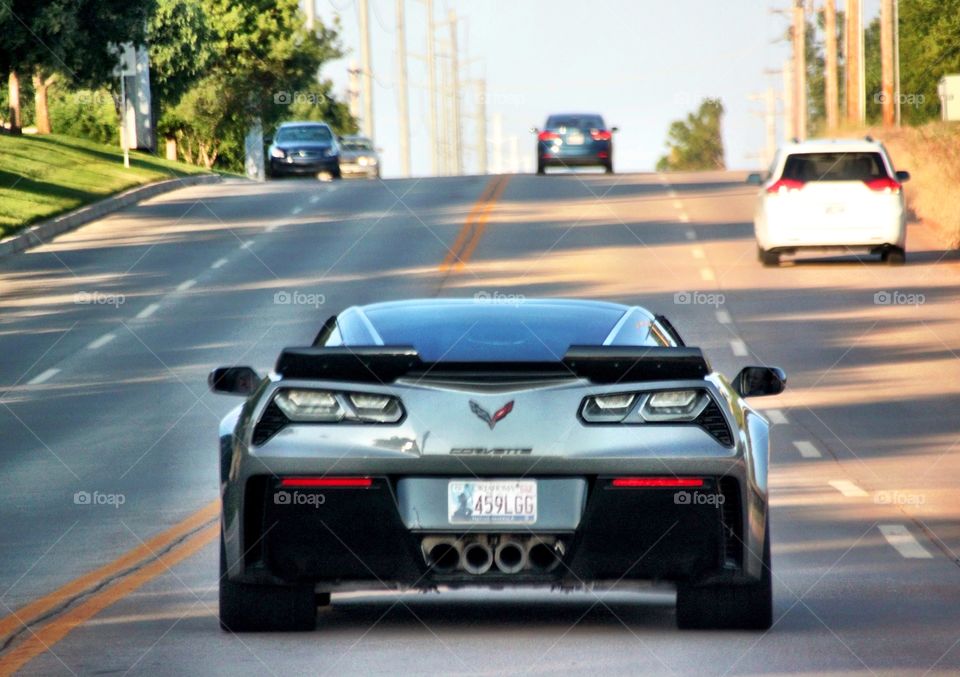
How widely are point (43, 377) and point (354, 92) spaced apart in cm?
8421

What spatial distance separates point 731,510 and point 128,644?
8.03 feet

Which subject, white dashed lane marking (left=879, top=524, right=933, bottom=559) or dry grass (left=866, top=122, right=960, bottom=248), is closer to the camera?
white dashed lane marking (left=879, top=524, right=933, bottom=559)

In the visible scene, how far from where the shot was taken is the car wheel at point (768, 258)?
33.1 meters

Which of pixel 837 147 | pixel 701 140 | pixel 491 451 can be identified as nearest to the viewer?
pixel 491 451

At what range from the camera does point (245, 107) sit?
82250 mm

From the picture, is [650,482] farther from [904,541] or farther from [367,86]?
[367,86]

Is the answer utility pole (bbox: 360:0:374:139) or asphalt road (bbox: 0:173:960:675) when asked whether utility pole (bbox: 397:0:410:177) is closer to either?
utility pole (bbox: 360:0:374:139)

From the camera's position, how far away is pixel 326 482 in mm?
8141

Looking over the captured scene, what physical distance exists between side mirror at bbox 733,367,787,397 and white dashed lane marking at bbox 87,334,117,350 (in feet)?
55.3

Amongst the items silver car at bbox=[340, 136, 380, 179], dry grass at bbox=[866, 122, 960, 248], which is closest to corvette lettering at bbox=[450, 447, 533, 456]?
dry grass at bbox=[866, 122, 960, 248]

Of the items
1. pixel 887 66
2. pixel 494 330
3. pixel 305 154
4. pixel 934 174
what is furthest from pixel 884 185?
pixel 887 66

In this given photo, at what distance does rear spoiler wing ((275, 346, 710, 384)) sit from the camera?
27.0 feet

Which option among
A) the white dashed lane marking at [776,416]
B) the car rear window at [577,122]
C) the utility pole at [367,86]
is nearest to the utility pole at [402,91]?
the utility pole at [367,86]

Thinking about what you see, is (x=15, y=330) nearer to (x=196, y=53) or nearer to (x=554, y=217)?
(x=554, y=217)
